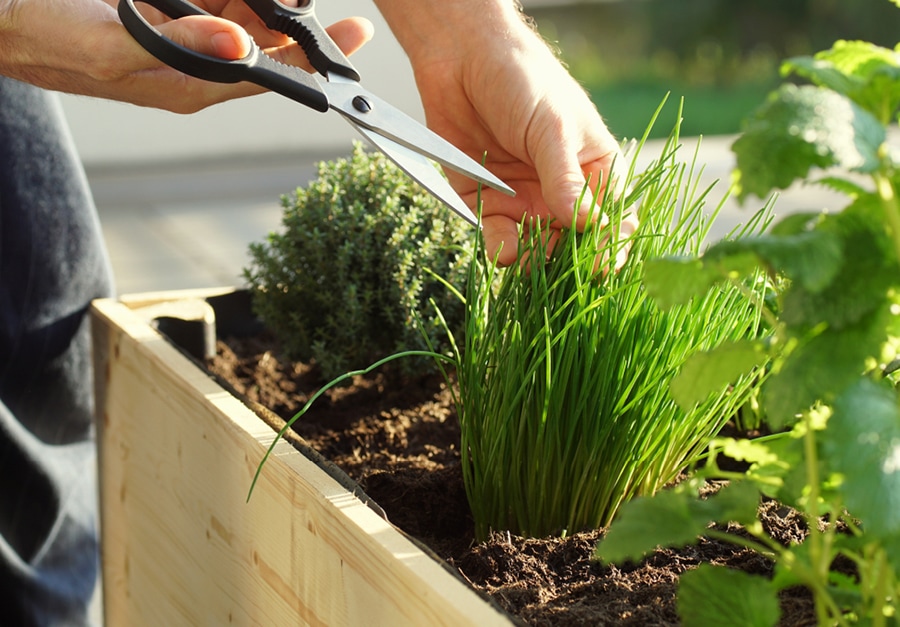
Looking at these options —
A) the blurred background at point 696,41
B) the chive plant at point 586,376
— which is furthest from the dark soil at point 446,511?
the blurred background at point 696,41

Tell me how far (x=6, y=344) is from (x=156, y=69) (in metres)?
0.57

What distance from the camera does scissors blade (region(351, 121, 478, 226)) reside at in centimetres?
89

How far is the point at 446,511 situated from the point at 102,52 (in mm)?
516

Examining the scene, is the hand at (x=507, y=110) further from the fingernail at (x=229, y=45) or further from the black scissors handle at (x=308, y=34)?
the fingernail at (x=229, y=45)

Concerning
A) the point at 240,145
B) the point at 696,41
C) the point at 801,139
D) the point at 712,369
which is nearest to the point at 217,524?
the point at 712,369

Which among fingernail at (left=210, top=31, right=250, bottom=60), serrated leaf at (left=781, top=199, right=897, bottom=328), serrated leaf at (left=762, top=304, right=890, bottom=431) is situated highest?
fingernail at (left=210, top=31, right=250, bottom=60)

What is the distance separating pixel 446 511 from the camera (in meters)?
0.93

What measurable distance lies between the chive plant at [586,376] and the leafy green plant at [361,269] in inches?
12.6

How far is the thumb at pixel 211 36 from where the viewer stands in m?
0.80

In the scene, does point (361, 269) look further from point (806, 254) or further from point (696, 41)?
point (696, 41)

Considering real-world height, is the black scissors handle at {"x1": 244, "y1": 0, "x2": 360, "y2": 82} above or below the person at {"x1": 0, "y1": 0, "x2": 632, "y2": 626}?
above

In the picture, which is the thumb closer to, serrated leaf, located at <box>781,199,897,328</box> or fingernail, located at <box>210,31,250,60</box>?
fingernail, located at <box>210,31,250,60</box>

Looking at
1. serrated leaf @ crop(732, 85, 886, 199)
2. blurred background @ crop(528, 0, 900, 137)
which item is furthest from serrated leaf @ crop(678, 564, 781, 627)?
blurred background @ crop(528, 0, 900, 137)

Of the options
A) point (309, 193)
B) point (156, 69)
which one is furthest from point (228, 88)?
point (309, 193)
